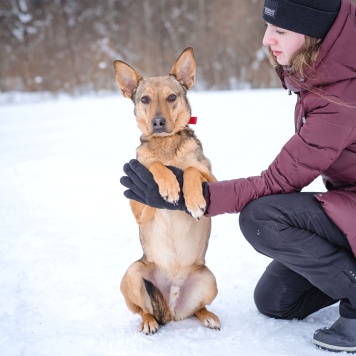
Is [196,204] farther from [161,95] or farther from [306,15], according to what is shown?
[306,15]

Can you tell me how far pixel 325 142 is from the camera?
2227 millimetres

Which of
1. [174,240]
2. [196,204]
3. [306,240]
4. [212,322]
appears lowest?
[212,322]

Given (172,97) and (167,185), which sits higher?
(172,97)

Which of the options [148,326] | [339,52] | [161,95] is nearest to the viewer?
[339,52]

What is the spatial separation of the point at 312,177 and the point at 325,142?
7.9 inches

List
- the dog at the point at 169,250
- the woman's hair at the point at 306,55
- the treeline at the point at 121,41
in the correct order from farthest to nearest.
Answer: the treeline at the point at 121,41 → the dog at the point at 169,250 → the woman's hair at the point at 306,55

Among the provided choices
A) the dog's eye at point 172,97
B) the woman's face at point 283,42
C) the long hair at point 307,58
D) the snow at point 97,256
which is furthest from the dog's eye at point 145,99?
the snow at point 97,256

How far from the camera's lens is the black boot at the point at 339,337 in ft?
7.33

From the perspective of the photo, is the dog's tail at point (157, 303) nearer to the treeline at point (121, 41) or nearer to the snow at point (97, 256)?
the snow at point (97, 256)

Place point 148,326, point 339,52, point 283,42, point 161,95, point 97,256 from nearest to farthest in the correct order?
point 339,52
point 283,42
point 148,326
point 161,95
point 97,256

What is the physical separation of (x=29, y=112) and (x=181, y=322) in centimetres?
1026

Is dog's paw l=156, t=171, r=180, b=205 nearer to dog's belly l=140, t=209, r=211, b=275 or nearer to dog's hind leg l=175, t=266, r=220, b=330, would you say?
dog's belly l=140, t=209, r=211, b=275

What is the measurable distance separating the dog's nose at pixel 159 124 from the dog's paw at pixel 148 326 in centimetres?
111

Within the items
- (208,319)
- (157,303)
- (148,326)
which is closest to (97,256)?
(157,303)
